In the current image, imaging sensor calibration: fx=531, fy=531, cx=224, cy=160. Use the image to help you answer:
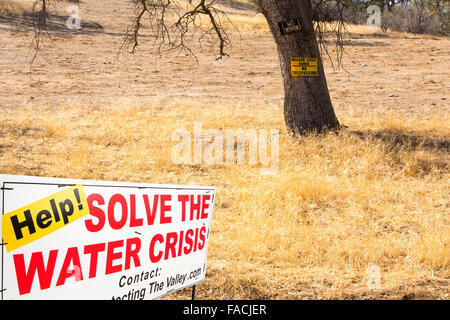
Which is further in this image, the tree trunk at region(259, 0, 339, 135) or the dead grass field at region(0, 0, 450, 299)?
the tree trunk at region(259, 0, 339, 135)

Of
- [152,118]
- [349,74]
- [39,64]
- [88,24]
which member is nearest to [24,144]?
[152,118]

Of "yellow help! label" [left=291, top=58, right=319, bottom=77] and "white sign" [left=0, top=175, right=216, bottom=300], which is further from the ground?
"yellow help! label" [left=291, top=58, right=319, bottom=77]

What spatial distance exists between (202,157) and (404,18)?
2346 cm

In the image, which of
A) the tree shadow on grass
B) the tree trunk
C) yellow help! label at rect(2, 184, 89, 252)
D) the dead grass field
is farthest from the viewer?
the tree trunk

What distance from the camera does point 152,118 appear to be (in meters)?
10.8

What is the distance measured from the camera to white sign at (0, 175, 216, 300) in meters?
2.38

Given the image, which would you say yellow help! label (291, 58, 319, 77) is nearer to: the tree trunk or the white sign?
the tree trunk

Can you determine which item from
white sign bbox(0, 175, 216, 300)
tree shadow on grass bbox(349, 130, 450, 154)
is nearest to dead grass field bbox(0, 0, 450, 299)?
tree shadow on grass bbox(349, 130, 450, 154)

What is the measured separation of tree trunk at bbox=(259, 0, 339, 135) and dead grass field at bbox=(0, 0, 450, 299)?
0.47 meters

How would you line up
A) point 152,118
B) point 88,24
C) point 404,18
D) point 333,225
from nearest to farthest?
point 333,225, point 152,118, point 88,24, point 404,18

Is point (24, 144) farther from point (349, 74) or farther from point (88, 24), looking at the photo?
point (88, 24)

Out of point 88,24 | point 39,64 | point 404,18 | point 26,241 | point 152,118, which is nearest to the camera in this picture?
point 26,241

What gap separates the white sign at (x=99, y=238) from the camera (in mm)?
2381

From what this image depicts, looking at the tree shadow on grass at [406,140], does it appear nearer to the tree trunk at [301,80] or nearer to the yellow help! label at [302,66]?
the tree trunk at [301,80]
